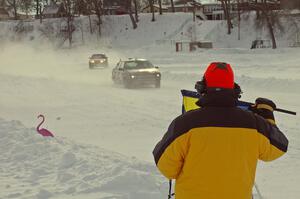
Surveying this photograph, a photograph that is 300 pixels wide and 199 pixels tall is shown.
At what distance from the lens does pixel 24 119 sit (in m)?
14.2

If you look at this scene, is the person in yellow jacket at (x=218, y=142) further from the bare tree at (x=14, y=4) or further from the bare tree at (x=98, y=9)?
the bare tree at (x=14, y=4)

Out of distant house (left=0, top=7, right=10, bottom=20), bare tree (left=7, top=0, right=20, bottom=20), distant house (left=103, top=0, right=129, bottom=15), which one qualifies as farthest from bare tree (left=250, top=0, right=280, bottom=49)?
distant house (left=0, top=7, right=10, bottom=20)

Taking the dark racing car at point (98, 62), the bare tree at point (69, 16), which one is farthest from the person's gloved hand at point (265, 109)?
the bare tree at point (69, 16)

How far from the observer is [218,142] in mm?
2998

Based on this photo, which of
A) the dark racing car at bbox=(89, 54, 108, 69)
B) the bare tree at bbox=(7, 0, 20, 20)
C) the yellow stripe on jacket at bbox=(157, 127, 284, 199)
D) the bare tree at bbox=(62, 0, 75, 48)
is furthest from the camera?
the bare tree at bbox=(7, 0, 20, 20)

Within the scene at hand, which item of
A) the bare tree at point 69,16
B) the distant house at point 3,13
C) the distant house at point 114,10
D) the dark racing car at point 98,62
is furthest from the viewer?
the distant house at point 3,13

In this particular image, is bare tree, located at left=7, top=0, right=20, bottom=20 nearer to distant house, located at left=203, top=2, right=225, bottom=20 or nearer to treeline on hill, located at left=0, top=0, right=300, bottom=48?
treeline on hill, located at left=0, top=0, right=300, bottom=48

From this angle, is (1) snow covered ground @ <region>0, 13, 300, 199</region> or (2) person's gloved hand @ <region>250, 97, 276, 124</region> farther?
(1) snow covered ground @ <region>0, 13, 300, 199</region>

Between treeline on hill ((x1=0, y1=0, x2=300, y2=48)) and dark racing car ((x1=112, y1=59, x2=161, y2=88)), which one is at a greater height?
treeline on hill ((x1=0, y1=0, x2=300, y2=48))

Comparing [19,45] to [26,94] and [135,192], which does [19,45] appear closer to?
[26,94]

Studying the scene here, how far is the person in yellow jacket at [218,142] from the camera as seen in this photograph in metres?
3.00

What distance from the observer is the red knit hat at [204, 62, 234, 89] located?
3.03 m

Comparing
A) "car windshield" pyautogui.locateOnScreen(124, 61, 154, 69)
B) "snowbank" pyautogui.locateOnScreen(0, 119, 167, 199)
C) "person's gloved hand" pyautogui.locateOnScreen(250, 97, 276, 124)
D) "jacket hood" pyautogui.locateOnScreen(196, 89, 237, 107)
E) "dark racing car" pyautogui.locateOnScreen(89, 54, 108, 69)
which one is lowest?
"dark racing car" pyautogui.locateOnScreen(89, 54, 108, 69)

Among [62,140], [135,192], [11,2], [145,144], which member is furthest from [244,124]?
[11,2]
